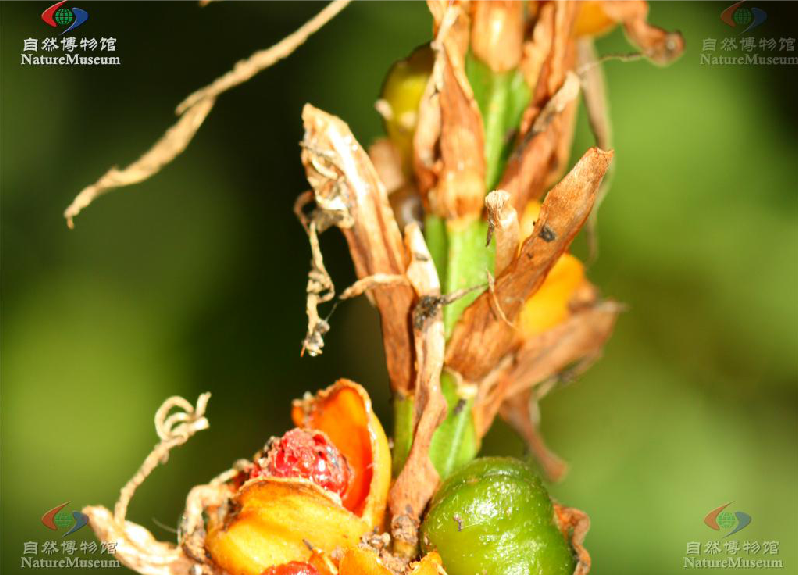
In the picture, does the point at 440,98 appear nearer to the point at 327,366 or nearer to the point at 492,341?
the point at 492,341

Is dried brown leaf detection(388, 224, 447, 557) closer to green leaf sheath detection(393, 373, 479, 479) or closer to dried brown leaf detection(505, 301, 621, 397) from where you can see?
green leaf sheath detection(393, 373, 479, 479)

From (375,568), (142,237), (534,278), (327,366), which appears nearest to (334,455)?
(375,568)

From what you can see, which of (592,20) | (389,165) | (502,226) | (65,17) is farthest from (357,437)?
(65,17)

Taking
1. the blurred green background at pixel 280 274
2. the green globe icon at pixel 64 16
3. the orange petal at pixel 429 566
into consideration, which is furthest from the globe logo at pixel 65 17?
the orange petal at pixel 429 566

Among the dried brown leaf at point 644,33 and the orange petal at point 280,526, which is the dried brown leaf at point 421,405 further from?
the dried brown leaf at point 644,33

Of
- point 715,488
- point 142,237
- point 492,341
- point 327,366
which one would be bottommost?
point 715,488

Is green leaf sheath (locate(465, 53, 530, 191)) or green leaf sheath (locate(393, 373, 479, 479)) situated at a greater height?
green leaf sheath (locate(465, 53, 530, 191))

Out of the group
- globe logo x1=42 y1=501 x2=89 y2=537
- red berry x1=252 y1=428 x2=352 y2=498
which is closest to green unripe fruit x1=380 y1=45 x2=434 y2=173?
red berry x1=252 y1=428 x2=352 y2=498
